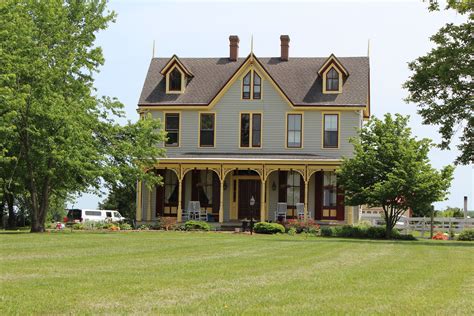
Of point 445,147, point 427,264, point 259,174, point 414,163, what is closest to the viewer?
point 427,264

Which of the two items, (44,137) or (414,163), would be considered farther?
(414,163)

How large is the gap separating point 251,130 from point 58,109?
555 inches

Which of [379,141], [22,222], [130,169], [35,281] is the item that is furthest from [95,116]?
[35,281]

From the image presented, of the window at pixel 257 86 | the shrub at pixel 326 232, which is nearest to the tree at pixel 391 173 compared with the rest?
the shrub at pixel 326 232

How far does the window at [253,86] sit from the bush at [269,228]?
8596mm

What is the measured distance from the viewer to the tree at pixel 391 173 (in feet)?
110

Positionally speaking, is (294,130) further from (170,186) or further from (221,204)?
(170,186)

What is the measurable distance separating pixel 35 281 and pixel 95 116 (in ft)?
76.4

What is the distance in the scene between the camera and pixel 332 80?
41719 millimetres

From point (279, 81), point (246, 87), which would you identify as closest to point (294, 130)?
point (279, 81)

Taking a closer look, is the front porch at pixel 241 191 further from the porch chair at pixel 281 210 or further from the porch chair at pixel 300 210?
the porch chair at pixel 281 210

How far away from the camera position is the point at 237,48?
45.4 metres

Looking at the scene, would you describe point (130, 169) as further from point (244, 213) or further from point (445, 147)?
point (445, 147)

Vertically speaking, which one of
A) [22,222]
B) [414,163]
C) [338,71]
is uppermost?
[338,71]
